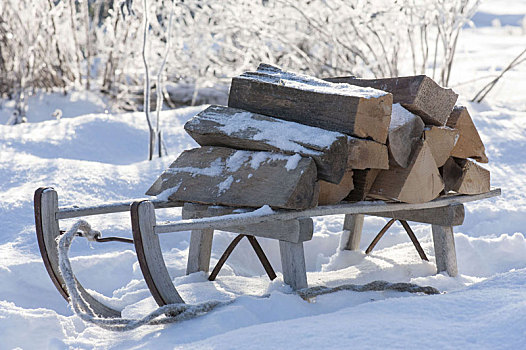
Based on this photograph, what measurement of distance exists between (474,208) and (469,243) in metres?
0.75

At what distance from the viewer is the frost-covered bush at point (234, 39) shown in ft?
21.9

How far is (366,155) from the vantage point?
7.84 feet

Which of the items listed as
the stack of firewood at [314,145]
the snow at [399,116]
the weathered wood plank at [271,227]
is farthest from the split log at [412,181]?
the weathered wood plank at [271,227]

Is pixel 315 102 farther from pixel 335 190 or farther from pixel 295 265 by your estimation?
pixel 295 265

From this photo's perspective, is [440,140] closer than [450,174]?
Yes

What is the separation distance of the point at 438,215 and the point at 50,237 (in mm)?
1696

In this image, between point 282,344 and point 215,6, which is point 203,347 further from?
point 215,6

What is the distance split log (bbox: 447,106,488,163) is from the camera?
2.86 meters

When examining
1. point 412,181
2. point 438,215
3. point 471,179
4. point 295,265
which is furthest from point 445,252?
point 295,265

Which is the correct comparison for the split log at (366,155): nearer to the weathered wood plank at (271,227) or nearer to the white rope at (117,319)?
the weathered wood plank at (271,227)

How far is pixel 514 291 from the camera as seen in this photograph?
1.98m

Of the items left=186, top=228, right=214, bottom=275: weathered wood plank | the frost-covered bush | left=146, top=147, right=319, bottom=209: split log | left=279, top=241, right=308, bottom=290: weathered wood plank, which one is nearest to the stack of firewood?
left=146, top=147, right=319, bottom=209: split log

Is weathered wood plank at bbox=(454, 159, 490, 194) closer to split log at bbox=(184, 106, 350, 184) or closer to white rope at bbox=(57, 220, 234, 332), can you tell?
split log at bbox=(184, 106, 350, 184)

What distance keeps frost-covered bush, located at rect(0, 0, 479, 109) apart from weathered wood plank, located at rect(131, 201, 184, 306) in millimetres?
4140
